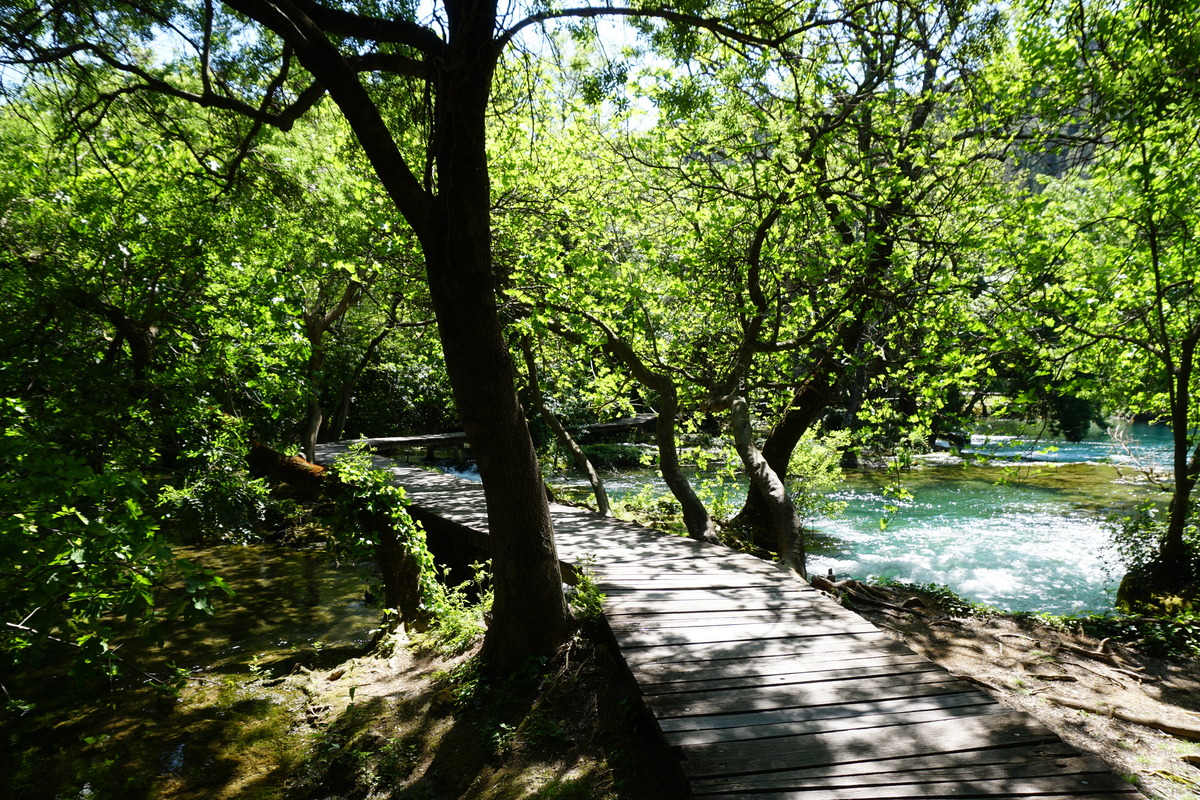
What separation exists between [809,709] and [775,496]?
139 inches

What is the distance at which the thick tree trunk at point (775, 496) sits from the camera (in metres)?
6.52

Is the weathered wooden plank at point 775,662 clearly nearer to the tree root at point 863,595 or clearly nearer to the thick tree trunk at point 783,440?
the tree root at point 863,595

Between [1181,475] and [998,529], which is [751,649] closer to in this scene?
[1181,475]

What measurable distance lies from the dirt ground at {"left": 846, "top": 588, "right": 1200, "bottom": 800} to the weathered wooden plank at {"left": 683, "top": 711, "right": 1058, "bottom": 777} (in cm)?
90

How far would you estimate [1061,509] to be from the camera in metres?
13.8

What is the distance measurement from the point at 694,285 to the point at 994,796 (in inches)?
249

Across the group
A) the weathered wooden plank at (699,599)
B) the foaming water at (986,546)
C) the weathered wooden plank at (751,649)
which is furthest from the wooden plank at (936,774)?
the foaming water at (986,546)

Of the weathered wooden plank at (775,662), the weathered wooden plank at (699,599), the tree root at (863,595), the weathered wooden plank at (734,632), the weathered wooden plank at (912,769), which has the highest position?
the weathered wooden plank at (699,599)

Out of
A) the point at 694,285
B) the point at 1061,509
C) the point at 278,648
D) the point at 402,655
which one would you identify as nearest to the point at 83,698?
the point at 278,648

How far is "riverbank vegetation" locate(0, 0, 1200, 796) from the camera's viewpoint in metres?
4.11

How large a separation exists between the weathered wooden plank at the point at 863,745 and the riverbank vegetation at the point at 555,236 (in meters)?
1.81

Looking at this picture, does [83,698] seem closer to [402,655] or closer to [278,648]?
[278,648]

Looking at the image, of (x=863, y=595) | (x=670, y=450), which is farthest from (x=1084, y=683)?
(x=670, y=450)

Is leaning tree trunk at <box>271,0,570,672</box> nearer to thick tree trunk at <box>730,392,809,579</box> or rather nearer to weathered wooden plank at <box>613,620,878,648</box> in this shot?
weathered wooden plank at <box>613,620,878,648</box>
